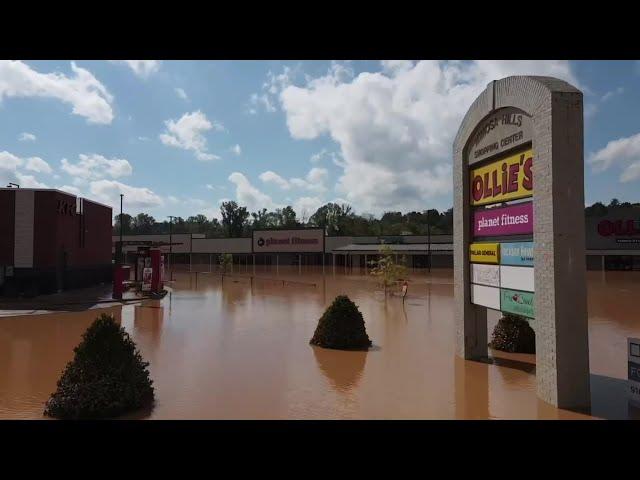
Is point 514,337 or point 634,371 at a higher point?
point 634,371

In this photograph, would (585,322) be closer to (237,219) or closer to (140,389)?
(140,389)

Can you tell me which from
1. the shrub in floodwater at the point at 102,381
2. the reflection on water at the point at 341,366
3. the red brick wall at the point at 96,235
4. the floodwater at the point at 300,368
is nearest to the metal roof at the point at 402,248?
the red brick wall at the point at 96,235

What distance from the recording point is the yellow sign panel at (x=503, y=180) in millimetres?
10742

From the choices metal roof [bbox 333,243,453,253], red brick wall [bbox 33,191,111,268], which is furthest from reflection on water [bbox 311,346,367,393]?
metal roof [bbox 333,243,453,253]

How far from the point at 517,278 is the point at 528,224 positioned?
1340 mm

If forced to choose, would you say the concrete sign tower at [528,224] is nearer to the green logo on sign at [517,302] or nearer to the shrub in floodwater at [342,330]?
the green logo on sign at [517,302]

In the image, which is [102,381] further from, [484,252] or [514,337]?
[514,337]

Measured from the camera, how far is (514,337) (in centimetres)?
1398

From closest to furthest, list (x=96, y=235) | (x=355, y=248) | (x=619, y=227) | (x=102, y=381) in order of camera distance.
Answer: (x=102, y=381) → (x=96, y=235) → (x=619, y=227) → (x=355, y=248)

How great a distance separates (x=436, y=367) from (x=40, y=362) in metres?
10.9

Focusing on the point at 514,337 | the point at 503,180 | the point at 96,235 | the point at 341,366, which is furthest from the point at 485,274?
the point at 96,235

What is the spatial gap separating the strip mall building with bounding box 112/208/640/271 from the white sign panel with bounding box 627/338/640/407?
1820 inches

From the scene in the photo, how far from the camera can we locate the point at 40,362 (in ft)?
41.9

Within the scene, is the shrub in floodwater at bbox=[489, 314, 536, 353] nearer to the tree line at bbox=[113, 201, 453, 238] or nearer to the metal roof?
the metal roof
